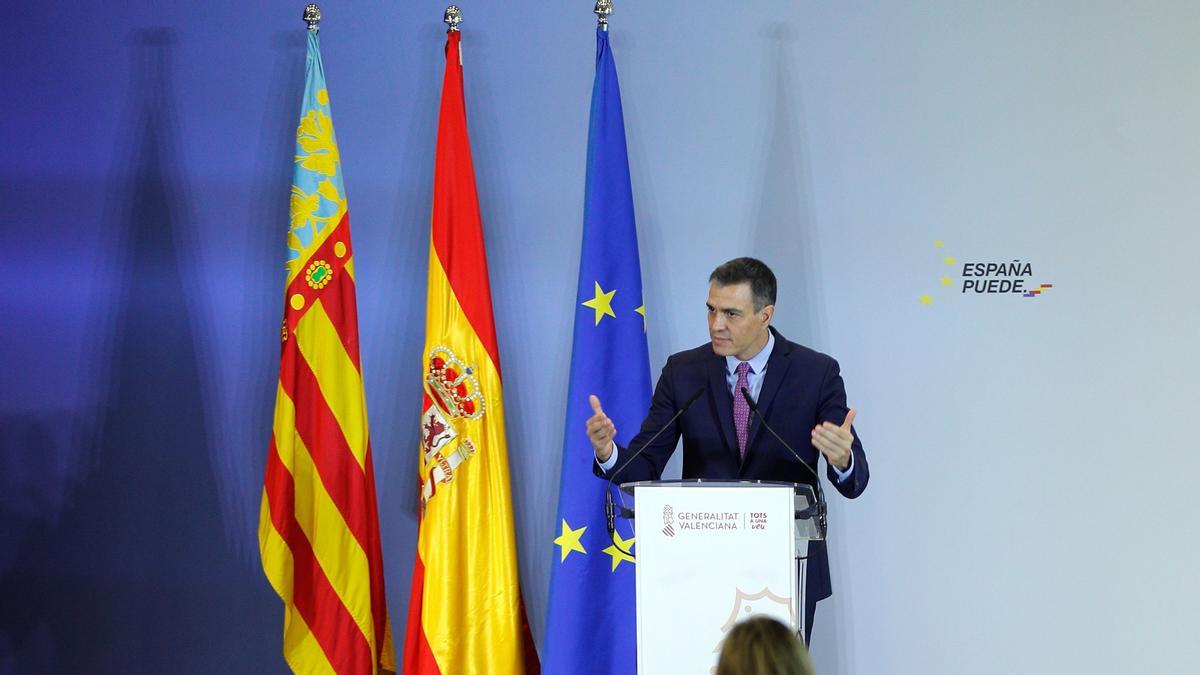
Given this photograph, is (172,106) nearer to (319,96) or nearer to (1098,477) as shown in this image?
(319,96)

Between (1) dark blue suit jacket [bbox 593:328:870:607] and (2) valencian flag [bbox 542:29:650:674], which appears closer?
(1) dark blue suit jacket [bbox 593:328:870:607]

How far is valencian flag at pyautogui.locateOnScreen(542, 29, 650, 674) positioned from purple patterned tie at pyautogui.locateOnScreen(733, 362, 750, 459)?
748mm

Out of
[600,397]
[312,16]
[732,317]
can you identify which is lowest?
[600,397]

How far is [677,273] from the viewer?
14.6 ft

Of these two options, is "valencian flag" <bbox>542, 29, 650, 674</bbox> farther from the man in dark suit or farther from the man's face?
the man's face

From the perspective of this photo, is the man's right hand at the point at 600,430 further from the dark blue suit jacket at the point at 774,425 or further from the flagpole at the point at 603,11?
the flagpole at the point at 603,11

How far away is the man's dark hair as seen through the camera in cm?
328

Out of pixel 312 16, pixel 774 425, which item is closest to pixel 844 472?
pixel 774 425

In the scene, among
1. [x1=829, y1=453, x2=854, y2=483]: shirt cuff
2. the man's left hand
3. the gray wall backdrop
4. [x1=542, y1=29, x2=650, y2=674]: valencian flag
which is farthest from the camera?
the gray wall backdrop

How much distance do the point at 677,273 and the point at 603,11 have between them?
100cm

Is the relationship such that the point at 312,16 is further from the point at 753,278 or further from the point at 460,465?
the point at 753,278

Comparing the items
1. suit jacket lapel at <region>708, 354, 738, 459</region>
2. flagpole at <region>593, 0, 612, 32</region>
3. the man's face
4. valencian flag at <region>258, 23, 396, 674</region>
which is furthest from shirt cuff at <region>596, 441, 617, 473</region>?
flagpole at <region>593, 0, 612, 32</region>

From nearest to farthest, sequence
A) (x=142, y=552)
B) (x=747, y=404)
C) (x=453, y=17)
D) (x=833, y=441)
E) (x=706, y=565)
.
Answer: (x=706, y=565) → (x=833, y=441) → (x=747, y=404) → (x=453, y=17) → (x=142, y=552)

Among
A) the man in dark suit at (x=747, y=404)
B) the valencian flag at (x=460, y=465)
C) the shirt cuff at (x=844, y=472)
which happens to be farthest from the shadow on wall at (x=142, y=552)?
the shirt cuff at (x=844, y=472)
